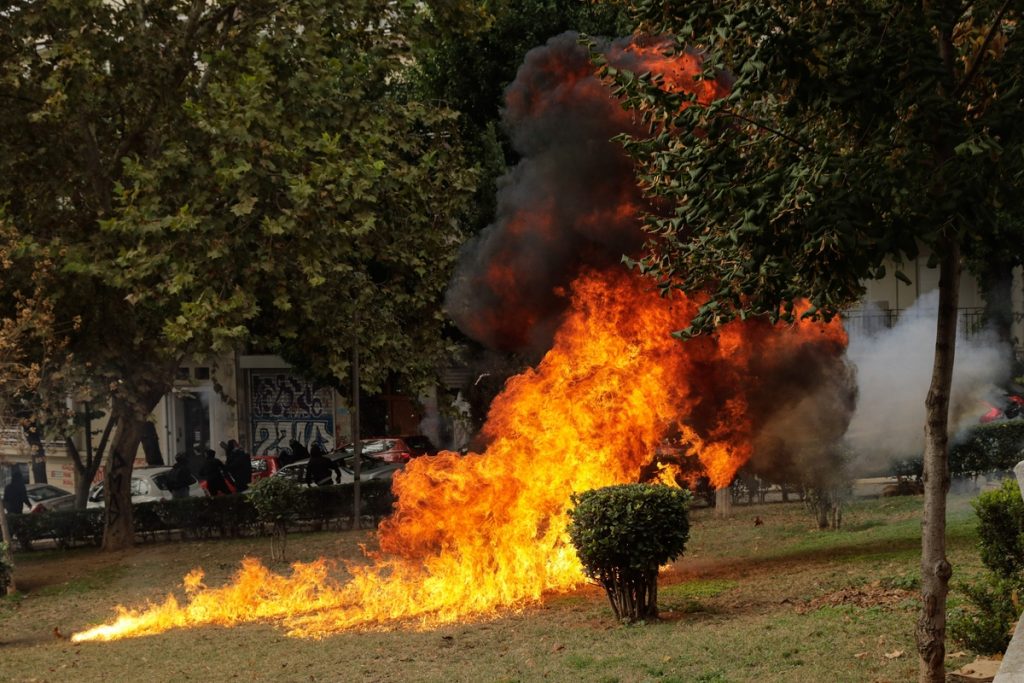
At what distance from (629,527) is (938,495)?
387cm

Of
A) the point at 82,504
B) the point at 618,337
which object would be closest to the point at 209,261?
the point at 618,337

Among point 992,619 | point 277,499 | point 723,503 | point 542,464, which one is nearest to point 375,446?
point 277,499

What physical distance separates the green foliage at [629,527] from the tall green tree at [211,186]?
7848mm

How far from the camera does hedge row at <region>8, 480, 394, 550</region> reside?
23.9m

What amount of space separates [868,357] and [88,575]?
1336 cm

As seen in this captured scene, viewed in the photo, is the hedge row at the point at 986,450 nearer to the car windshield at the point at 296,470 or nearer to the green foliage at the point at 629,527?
the green foliage at the point at 629,527

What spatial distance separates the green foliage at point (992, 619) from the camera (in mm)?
8695

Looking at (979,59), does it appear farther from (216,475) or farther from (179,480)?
(179,480)

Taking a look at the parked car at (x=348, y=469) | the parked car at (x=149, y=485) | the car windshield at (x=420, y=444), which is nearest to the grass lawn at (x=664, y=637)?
the parked car at (x=149, y=485)

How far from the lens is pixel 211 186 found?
18.8 metres

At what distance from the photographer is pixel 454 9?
65.9ft

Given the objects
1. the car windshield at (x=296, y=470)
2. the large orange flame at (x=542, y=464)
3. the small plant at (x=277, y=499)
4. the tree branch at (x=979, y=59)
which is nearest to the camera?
the tree branch at (x=979, y=59)

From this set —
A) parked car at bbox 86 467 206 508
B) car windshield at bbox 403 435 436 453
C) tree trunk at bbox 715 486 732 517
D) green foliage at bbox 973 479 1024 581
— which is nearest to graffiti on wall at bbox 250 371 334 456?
car windshield at bbox 403 435 436 453

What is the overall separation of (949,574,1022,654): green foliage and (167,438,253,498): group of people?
68.0 feet
